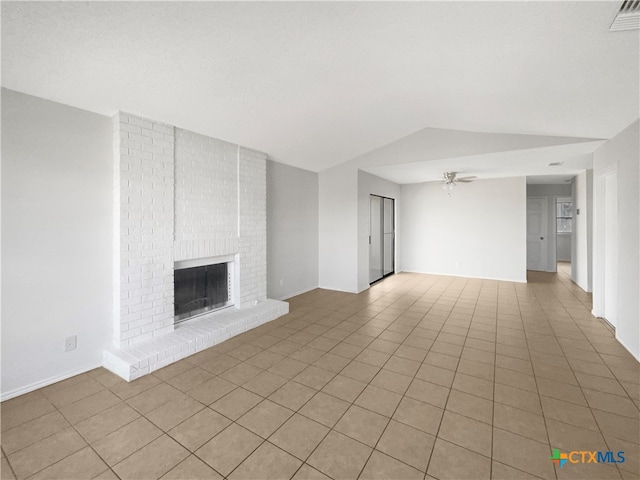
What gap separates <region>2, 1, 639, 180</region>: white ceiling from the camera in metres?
1.88

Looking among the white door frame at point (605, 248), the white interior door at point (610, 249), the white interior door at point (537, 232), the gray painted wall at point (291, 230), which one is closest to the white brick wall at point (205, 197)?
the gray painted wall at point (291, 230)

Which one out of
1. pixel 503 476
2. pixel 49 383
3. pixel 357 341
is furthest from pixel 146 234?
pixel 503 476

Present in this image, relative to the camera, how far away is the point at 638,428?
192cm

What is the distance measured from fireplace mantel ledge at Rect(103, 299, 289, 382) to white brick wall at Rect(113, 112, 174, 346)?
161 millimetres

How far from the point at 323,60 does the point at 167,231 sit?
2.40 meters

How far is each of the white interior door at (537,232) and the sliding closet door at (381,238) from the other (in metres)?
4.09

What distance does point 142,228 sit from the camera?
3.01 m

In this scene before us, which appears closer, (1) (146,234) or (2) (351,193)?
(1) (146,234)

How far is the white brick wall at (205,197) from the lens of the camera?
11.2 ft

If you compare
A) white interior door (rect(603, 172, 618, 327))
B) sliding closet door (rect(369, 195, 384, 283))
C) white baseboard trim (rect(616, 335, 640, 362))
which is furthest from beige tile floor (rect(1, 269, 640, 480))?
sliding closet door (rect(369, 195, 384, 283))

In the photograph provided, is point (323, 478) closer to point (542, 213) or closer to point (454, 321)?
point (454, 321)

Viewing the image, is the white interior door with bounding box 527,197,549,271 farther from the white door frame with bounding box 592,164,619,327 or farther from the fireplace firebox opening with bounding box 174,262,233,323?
the fireplace firebox opening with bounding box 174,262,233,323

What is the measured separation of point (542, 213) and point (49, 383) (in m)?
10.6

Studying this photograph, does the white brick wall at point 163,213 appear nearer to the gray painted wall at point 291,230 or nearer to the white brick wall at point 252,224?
the white brick wall at point 252,224
